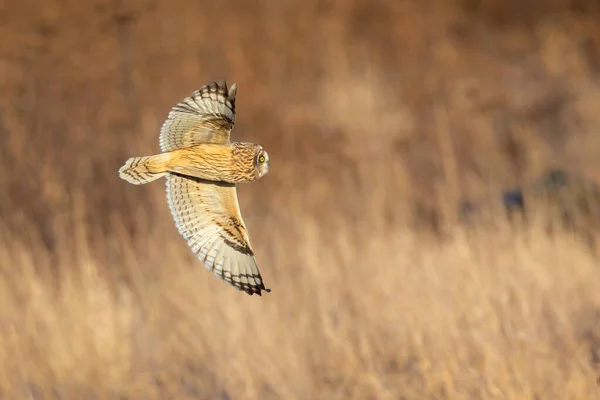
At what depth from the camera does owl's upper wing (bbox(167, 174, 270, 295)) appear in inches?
110

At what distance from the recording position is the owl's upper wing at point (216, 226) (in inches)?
110

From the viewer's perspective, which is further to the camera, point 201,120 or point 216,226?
point 216,226

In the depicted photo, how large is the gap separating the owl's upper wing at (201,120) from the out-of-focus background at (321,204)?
1598mm

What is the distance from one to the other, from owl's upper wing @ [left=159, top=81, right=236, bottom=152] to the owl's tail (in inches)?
4.5

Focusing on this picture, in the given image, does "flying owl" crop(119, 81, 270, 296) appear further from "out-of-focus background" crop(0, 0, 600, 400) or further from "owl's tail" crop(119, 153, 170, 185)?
"out-of-focus background" crop(0, 0, 600, 400)

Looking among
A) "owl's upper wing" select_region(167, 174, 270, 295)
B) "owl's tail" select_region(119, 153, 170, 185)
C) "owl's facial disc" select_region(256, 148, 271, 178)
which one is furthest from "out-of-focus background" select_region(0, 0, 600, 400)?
"owl's tail" select_region(119, 153, 170, 185)

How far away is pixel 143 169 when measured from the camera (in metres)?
2.49

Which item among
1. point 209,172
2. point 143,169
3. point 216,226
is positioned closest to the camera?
point 143,169

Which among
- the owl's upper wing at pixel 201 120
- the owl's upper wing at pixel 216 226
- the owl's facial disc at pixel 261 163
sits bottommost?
the owl's upper wing at pixel 216 226

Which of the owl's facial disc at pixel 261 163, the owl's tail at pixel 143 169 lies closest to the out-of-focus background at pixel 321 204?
the owl's facial disc at pixel 261 163

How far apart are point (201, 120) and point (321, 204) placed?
14.8 feet

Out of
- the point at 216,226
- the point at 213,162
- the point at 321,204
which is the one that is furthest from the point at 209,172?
the point at 321,204

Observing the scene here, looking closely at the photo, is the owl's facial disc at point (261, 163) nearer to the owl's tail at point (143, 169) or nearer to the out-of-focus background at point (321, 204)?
the owl's tail at point (143, 169)

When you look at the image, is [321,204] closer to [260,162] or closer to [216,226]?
[216,226]
